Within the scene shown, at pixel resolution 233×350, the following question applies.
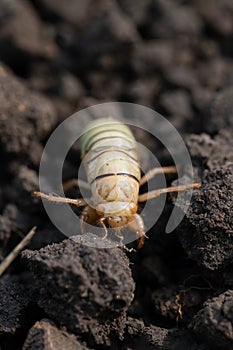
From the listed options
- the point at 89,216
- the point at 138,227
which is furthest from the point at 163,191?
the point at 89,216

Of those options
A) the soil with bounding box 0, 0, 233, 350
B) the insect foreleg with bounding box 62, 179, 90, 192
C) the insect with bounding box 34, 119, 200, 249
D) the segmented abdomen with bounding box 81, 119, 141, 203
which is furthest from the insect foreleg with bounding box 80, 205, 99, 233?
the insect foreleg with bounding box 62, 179, 90, 192

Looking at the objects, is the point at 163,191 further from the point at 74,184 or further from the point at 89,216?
the point at 74,184

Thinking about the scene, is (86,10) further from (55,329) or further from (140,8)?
(55,329)

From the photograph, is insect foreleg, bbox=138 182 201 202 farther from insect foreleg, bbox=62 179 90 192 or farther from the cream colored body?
insect foreleg, bbox=62 179 90 192

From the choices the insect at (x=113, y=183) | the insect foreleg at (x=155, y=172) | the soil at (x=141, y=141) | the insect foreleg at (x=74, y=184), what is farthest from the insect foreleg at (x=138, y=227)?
the insect foreleg at (x=74, y=184)

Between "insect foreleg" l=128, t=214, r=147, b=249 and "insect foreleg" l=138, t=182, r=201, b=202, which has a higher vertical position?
"insect foreleg" l=138, t=182, r=201, b=202

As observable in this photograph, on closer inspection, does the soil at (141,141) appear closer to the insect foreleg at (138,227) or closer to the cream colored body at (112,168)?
the insect foreleg at (138,227)
